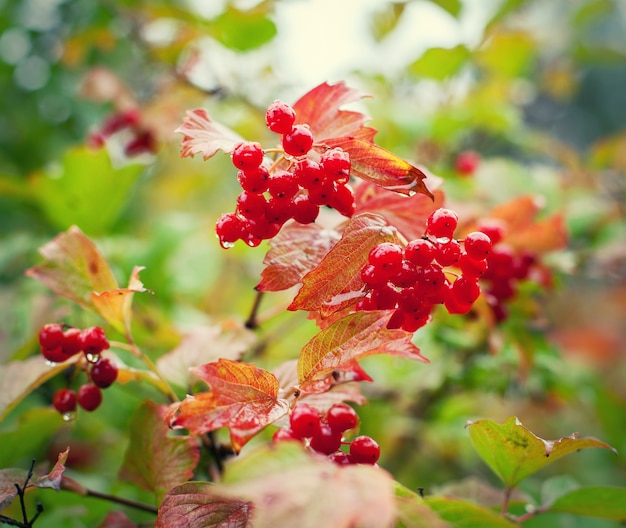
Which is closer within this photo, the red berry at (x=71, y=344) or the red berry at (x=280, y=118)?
the red berry at (x=280, y=118)

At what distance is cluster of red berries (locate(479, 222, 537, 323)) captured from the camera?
1.16m

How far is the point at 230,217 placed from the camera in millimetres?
803

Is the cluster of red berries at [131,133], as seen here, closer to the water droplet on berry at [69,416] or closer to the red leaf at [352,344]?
the water droplet on berry at [69,416]

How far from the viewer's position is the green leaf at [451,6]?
2.00 m

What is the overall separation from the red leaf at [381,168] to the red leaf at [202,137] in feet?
0.50

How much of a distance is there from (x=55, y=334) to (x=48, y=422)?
286 millimetres

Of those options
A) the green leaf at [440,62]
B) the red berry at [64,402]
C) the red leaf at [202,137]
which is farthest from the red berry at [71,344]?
the green leaf at [440,62]

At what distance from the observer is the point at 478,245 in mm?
763

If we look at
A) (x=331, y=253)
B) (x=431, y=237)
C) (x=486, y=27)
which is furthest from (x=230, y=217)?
(x=486, y=27)

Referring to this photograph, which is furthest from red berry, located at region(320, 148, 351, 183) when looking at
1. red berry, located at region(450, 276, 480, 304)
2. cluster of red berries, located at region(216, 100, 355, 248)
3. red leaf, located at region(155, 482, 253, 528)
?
red leaf, located at region(155, 482, 253, 528)

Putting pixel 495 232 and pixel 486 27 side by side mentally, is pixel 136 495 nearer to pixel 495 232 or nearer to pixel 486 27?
pixel 495 232

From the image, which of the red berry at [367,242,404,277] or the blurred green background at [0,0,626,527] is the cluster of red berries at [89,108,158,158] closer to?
the blurred green background at [0,0,626,527]

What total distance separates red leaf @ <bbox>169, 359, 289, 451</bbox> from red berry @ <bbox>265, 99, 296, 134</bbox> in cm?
32

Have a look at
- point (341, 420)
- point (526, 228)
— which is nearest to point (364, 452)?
point (341, 420)
